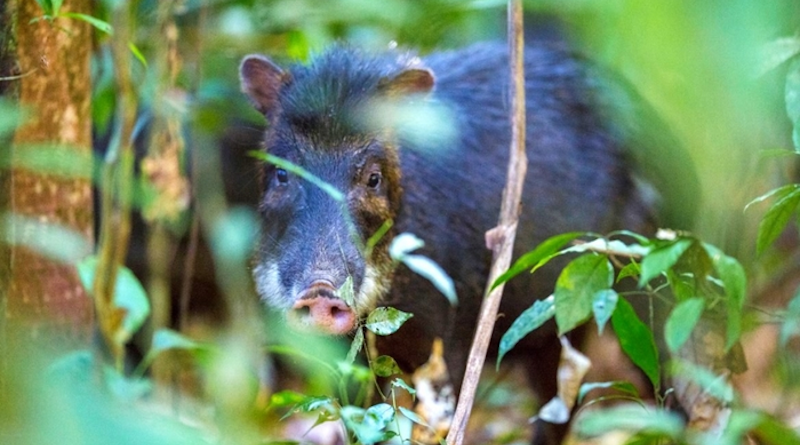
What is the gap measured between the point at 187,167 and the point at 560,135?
1.70m

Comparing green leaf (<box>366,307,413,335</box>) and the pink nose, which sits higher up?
green leaf (<box>366,307,413,335</box>)

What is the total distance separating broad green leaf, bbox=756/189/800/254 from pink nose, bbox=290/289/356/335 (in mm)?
1057

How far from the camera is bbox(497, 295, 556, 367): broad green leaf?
1.96 meters

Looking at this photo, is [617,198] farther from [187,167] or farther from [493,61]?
[187,167]

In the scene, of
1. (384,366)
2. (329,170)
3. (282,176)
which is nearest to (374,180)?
(329,170)

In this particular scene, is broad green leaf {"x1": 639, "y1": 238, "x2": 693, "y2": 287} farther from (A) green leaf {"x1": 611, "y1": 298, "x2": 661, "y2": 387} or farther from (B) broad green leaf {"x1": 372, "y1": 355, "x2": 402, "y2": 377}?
(B) broad green leaf {"x1": 372, "y1": 355, "x2": 402, "y2": 377}

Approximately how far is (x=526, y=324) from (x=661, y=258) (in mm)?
424

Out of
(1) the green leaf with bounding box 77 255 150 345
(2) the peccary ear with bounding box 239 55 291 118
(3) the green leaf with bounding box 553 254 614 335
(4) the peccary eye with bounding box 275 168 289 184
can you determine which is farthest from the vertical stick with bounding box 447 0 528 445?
(2) the peccary ear with bounding box 239 55 291 118

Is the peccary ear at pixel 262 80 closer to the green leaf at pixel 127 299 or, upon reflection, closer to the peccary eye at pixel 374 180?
the peccary eye at pixel 374 180

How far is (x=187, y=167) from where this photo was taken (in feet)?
14.6

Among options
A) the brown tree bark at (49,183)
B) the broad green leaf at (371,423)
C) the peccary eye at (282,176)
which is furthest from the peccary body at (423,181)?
the brown tree bark at (49,183)

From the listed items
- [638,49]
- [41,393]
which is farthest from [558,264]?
[41,393]

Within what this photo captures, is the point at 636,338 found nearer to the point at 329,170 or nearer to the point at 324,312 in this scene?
the point at 324,312

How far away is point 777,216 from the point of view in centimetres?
199
